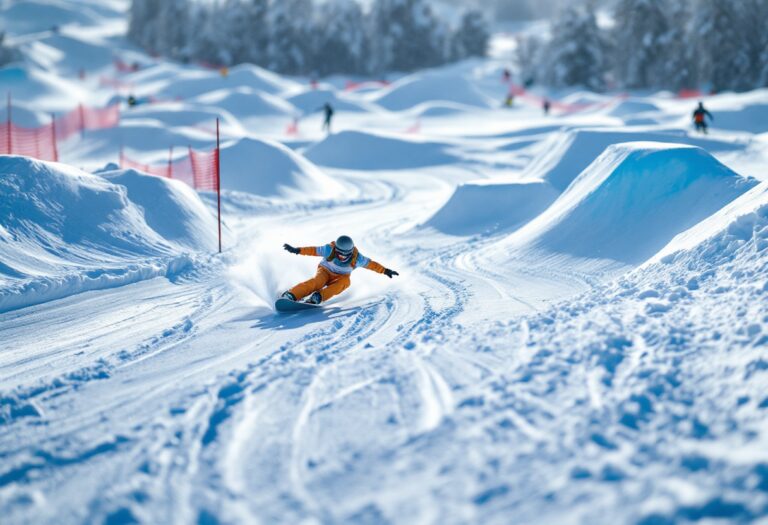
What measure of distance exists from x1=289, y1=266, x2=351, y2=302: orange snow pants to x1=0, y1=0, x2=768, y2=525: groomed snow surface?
0.22m

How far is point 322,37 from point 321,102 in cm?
2197

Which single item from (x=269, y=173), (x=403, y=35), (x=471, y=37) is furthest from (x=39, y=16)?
(x=269, y=173)

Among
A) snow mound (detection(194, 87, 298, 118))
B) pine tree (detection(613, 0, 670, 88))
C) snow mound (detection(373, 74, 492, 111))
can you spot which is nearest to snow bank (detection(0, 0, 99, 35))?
snow mound (detection(194, 87, 298, 118))

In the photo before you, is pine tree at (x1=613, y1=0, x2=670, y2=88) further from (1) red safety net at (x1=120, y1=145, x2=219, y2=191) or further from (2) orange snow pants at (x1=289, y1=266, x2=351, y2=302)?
(2) orange snow pants at (x1=289, y1=266, x2=351, y2=302)

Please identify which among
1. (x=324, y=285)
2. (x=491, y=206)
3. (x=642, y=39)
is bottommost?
(x=324, y=285)

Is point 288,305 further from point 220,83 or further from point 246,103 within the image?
point 220,83

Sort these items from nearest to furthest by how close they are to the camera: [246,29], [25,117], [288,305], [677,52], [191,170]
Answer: [288,305] < [191,170] < [25,117] < [677,52] < [246,29]

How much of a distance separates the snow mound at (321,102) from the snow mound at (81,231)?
2847 cm

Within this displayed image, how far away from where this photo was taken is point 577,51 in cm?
4828

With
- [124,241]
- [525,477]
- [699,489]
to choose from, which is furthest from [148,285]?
[699,489]

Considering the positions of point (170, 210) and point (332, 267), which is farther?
point (170, 210)

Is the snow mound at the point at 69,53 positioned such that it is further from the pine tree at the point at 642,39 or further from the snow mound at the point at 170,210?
the snow mound at the point at 170,210

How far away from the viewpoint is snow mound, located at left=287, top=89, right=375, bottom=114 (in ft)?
133

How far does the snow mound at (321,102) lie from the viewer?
40625 mm
